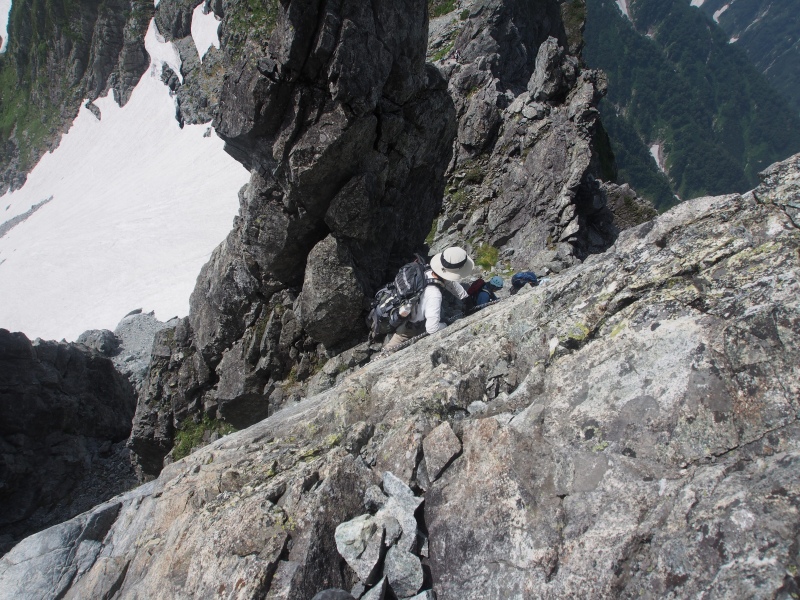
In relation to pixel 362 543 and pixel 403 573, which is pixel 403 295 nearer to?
pixel 362 543

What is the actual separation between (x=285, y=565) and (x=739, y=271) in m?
7.09

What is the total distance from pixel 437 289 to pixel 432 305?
0.50m

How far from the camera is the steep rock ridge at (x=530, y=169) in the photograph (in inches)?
751

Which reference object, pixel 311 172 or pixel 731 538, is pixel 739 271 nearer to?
pixel 731 538

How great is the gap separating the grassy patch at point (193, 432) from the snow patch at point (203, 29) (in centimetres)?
6872

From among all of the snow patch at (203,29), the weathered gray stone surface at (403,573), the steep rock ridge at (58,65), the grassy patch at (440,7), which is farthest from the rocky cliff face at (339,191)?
the steep rock ridge at (58,65)

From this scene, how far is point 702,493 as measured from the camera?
473cm

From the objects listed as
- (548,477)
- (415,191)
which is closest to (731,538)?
(548,477)

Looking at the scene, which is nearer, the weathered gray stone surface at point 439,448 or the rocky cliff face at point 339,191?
the weathered gray stone surface at point 439,448

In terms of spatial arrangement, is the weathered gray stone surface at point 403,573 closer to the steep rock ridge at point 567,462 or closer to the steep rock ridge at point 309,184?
the steep rock ridge at point 567,462

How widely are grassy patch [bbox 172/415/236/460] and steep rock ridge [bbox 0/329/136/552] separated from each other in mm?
10560

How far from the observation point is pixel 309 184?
539 inches

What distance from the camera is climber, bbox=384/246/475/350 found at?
11.8 metres

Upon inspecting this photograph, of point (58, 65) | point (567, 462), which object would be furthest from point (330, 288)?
point (58, 65)
